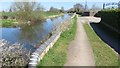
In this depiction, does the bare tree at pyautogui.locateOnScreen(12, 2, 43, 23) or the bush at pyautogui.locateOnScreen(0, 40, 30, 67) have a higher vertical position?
the bush at pyautogui.locateOnScreen(0, 40, 30, 67)

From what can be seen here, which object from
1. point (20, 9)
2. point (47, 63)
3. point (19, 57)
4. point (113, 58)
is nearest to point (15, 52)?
point (19, 57)

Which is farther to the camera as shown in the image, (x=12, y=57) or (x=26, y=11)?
(x=26, y=11)

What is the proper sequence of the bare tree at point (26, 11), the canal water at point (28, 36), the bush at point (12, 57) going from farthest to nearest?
the bare tree at point (26, 11)
the canal water at point (28, 36)
the bush at point (12, 57)

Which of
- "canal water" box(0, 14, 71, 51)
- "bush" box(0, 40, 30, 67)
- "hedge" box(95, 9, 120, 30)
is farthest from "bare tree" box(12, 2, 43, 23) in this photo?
"bush" box(0, 40, 30, 67)

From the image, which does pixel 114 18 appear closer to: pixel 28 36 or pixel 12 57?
pixel 28 36

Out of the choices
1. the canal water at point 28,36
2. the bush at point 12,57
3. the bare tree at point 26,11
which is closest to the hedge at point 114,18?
the canal water at point 28,36

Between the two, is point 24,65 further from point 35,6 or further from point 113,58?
point 35,6

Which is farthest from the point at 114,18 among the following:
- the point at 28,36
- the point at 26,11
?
the point at 26,11

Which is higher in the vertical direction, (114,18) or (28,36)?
Answer: (114,18)


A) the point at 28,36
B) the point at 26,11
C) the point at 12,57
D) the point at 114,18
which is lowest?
the point at 28,36

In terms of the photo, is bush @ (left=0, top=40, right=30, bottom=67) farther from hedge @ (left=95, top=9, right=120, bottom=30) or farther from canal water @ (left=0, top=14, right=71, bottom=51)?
hedge @ (left=95, top=9, right=120, bottom=30)

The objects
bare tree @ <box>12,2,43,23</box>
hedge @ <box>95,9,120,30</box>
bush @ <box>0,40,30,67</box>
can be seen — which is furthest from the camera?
bare tree @ <box>12,2,43,23</box>

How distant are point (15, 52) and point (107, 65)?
3.35 metres

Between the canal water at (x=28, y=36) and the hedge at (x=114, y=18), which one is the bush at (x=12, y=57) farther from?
the hedge at (x=114, y=18)
